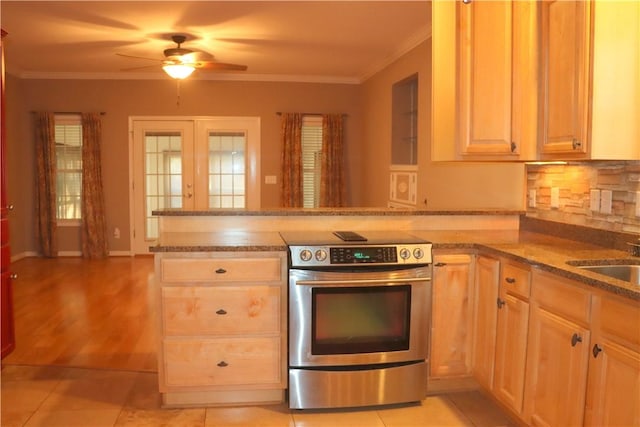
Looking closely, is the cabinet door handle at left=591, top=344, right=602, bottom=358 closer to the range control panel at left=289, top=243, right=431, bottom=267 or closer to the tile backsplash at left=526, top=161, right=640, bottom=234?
the tile backsplash at left=526, top=161, right=640, bottom=234

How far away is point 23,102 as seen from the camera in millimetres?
7785

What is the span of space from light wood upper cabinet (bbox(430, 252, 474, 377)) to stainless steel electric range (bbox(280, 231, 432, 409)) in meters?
0.10

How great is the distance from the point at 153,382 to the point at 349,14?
3288 millimetres

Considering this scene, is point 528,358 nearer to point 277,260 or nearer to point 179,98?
point 277,260

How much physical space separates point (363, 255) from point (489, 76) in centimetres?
121

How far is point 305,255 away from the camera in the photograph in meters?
2.92

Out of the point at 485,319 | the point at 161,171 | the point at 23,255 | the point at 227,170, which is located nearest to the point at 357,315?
the point at 485,319

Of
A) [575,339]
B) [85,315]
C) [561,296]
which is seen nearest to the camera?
[575,339]

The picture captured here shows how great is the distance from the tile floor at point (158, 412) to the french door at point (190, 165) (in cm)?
485

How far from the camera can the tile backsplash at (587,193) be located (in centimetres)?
285

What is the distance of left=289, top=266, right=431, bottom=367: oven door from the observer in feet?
9.71

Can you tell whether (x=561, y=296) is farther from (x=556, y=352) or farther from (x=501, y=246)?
(x=501, y=246)

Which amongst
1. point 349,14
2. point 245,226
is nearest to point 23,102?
point 349,14

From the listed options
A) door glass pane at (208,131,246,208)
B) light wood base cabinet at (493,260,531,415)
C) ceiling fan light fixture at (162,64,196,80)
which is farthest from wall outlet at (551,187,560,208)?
door glass pane at (208,131,246,208)
